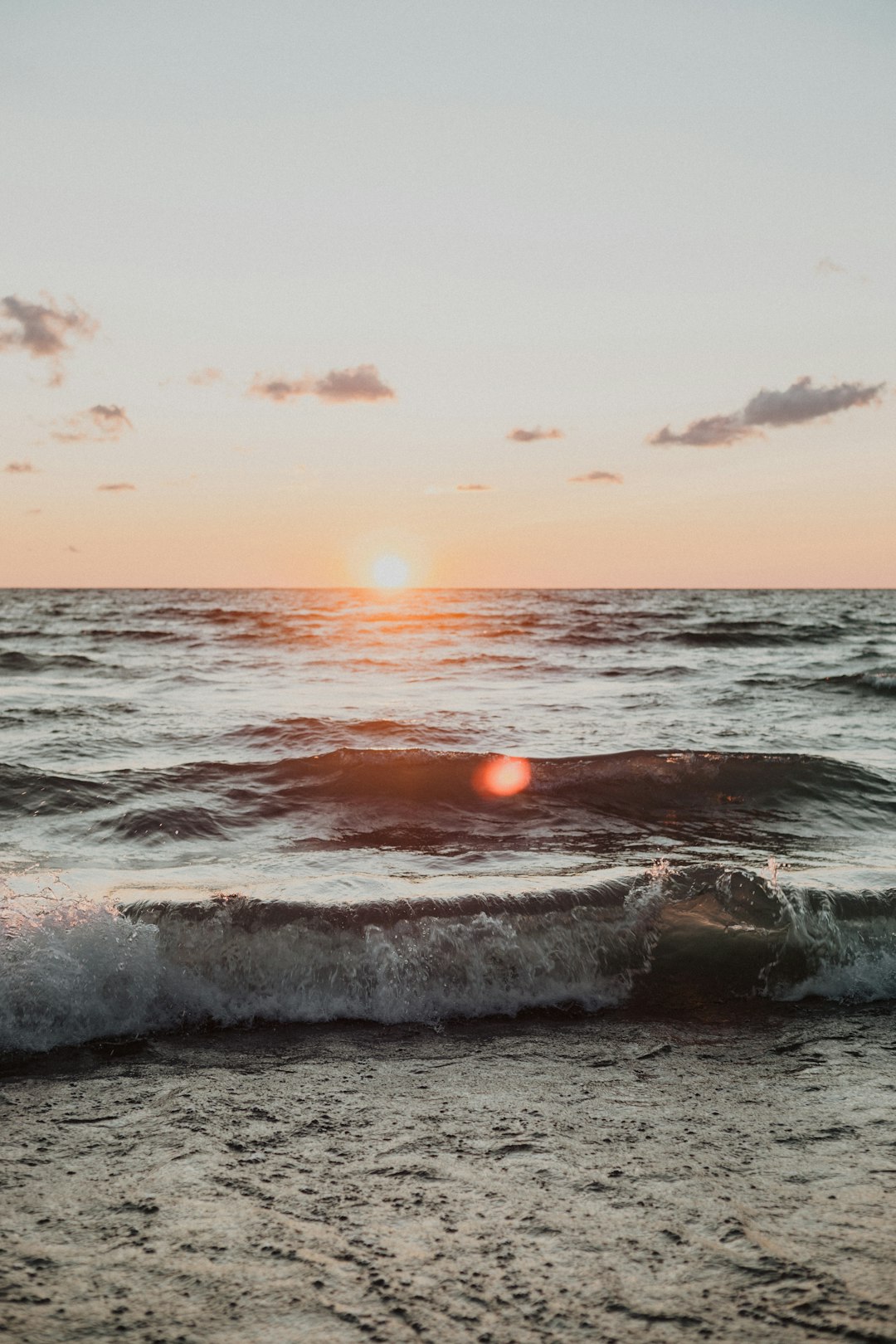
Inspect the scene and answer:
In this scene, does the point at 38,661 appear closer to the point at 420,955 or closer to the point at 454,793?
the point at 454,793

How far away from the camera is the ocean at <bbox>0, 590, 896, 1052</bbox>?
4.37 metres

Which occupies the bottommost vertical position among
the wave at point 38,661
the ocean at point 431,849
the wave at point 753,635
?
the ocean at point 431,849

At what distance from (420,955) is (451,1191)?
6.20ft

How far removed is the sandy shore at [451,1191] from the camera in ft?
6.97

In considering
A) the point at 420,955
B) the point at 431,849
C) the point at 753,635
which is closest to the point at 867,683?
the point at 431,849

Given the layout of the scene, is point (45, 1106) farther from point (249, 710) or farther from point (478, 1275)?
point (249, 710)

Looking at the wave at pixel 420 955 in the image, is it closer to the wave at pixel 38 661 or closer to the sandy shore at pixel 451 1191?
the sandy shore at pixel 451 1191

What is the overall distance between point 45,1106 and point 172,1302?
1318 millimetres

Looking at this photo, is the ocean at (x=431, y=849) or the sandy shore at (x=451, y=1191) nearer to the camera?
the sandy shore at (x=451, y=1191)

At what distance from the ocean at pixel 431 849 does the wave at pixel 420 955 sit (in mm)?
13

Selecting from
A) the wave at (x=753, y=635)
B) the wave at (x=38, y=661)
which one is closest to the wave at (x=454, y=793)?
the wave at (x=38, y=661)

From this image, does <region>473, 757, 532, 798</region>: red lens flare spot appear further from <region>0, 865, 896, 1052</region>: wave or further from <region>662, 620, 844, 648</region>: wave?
<region>662, 620, 844, 648</region>: wave

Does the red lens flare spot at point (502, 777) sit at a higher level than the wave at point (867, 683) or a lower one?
lower

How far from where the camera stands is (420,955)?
14.9ft
